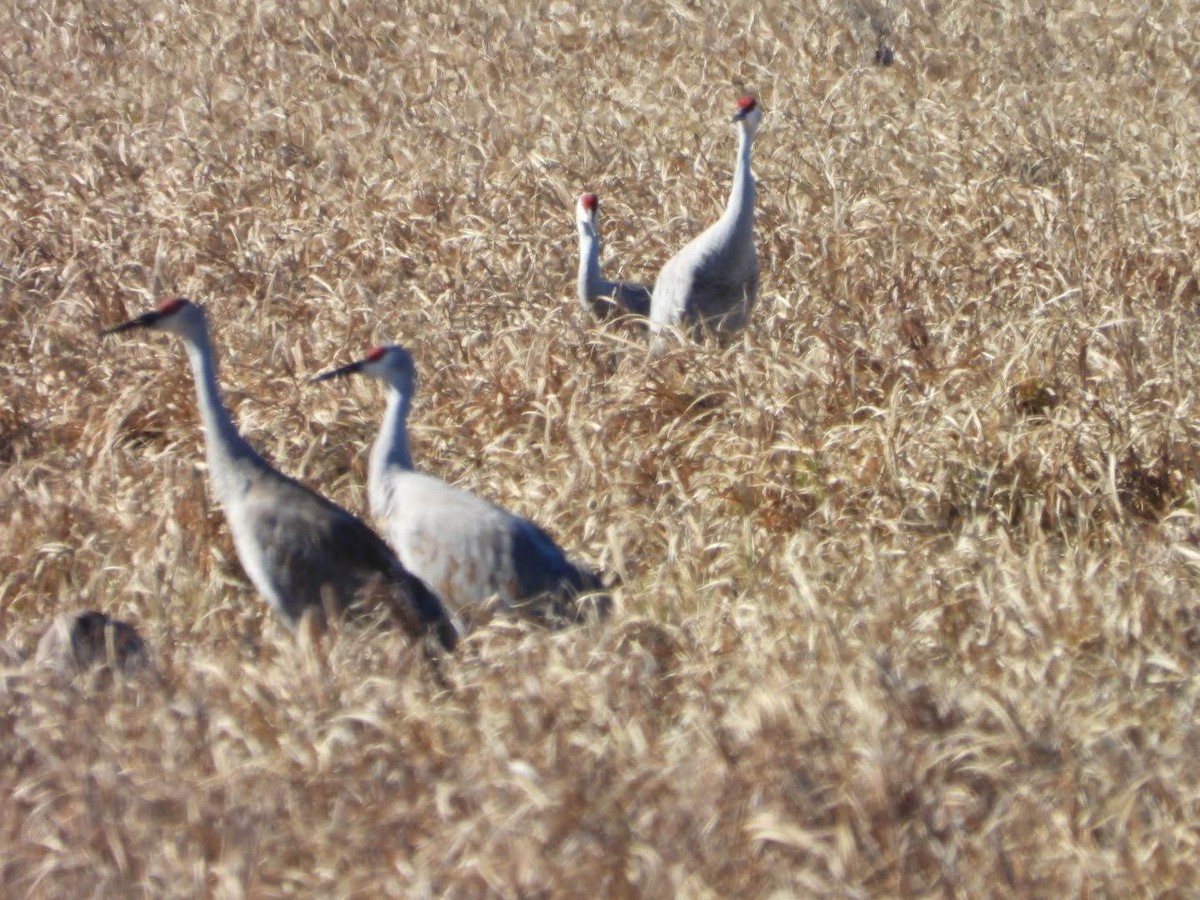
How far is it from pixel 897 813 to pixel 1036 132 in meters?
5.36

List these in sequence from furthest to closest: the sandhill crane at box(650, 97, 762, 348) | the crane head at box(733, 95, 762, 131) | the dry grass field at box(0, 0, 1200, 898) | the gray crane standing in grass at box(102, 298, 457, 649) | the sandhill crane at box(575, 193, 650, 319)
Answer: the crane head at box(733, 95, 762, 131)
the sandhill crane at box(575, 193, 650, 319)
the sandhill crane at box(650, 97, 762, 348)
the gray crane standing in grass at box(102, 298, 457, 649)
the dry grass field at box(0, 0, 1200, 898)

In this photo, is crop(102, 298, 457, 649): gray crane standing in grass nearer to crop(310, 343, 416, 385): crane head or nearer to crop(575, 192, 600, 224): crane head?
crop(310, 343, 416, 385): crane head

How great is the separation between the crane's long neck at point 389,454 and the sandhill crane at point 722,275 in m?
1.69

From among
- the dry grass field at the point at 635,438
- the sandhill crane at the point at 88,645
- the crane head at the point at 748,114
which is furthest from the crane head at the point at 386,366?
the crane head at the point at 748,114

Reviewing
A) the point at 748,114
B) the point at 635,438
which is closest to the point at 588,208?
the point at 748,114

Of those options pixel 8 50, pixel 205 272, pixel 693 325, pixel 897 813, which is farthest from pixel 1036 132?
pixel 8 50

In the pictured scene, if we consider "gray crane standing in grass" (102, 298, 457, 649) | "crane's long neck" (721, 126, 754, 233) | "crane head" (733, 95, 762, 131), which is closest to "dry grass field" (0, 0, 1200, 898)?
"gray crane standing in grass" (102, 298, 457, 649)

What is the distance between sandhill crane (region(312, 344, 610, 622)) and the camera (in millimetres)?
4930

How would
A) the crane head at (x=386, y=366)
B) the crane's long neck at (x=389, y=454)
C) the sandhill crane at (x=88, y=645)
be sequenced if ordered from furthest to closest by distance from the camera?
1. the crane head at (x=386, y=366)
2. the crane's long neck at (x=389, y=454)
3. the sandhill crane at (x=88, y=645)

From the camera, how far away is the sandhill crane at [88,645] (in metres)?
4.39

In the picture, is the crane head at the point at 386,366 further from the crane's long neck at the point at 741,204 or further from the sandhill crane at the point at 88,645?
the crane's long neck at the point at 741,204

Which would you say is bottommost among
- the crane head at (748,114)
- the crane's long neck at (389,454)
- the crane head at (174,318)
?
the crane's long neck at (389,454)

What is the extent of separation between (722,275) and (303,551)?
264 centimetres

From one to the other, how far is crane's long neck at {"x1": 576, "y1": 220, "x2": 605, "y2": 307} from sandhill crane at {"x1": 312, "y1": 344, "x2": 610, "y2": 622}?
82.8 inches
